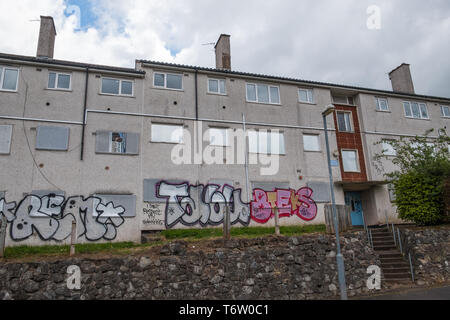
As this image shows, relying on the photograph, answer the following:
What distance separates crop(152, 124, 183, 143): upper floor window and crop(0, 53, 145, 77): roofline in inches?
130

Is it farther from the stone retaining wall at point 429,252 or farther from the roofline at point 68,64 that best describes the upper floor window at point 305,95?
the stone retaining wall at point 429,252

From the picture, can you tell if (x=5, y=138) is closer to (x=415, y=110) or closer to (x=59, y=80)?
(x=59, y=80)

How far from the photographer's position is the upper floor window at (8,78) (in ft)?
61.0

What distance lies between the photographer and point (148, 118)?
20203 millimetres

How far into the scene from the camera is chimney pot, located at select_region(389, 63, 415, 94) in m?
28.0

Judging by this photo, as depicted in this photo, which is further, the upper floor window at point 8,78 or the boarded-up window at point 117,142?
the boarded-up window at point 117,142

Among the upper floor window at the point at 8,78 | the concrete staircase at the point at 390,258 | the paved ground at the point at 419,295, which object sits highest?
the upper floor window at the point at 8,78

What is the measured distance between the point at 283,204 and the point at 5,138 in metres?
15.3

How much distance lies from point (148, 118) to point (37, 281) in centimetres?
1091

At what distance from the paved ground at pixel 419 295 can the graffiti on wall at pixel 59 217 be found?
1225 cm

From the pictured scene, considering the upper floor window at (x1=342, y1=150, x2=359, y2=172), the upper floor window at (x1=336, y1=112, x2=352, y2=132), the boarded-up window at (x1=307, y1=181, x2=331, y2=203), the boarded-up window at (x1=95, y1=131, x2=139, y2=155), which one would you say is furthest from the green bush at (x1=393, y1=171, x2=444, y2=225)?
the boarded-up window at (x1=95, y1=131, x2=139, y2=155)

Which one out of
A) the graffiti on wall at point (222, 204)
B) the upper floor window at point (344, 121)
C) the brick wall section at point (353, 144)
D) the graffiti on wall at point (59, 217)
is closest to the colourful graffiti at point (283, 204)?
the graffiti on wall at point (222, 204)

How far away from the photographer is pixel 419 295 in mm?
13047

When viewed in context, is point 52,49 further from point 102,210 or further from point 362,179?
point 362,179
